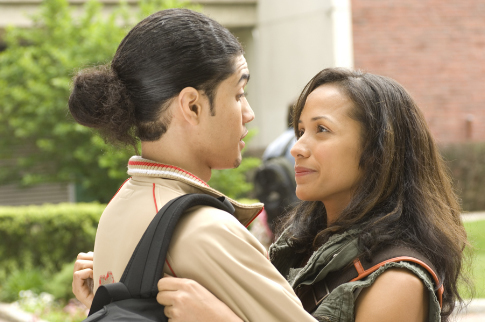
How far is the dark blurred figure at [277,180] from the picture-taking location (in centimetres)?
492

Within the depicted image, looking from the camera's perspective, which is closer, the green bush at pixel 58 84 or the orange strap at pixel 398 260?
the orange strap at pixel 398 260

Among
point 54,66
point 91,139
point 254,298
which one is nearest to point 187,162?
point 254,298

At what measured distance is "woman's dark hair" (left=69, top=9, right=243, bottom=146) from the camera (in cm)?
163

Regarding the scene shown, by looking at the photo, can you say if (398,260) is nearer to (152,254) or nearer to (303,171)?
(303,171)

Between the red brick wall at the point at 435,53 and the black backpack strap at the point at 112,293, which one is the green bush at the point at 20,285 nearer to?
the black backpack strap at the point at 112,293

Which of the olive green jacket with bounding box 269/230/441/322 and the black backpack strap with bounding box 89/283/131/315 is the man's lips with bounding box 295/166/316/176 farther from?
the black backpack strap with bounding box 89/283/131/315

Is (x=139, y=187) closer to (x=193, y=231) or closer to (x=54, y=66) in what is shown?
(x=193, y=231)

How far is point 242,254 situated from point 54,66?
9.29m

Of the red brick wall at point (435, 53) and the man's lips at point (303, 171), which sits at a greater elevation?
the man's lips at point (303, 171)

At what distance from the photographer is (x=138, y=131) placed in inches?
67.7

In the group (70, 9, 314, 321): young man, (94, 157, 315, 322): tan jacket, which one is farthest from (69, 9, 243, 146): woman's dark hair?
(94, 157, 315, 322): tan jacket

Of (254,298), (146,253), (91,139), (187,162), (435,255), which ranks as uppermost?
(187,162)

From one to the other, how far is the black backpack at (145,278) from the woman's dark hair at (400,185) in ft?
2.31

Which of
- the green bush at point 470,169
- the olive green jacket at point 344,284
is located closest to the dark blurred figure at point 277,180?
the olive green jacket at point 344,284
